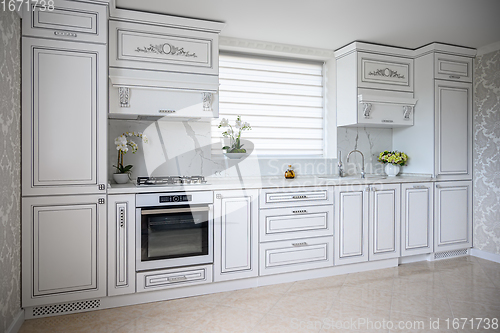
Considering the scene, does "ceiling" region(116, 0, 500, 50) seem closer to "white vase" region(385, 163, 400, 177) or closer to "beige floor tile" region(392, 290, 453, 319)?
"white vase" region(385, 163, 400, 177)

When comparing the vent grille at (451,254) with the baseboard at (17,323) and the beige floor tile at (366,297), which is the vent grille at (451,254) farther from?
the baseboard at (17,323)

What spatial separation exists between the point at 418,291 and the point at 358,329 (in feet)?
3.20

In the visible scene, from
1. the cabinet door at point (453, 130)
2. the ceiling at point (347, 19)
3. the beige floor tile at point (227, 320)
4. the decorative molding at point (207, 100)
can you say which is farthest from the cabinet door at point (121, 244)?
the cabinet door at point (453, 130)

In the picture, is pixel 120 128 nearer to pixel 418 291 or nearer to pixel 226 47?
pixel 226 47

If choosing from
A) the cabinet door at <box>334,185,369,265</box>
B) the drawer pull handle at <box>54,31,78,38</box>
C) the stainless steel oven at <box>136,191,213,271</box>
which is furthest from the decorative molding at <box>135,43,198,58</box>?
the cabinet door at <box>334,185,369,265</box>

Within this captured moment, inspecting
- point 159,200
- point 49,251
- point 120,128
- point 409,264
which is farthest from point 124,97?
point 409,264

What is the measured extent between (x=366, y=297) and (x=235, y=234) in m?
1.20

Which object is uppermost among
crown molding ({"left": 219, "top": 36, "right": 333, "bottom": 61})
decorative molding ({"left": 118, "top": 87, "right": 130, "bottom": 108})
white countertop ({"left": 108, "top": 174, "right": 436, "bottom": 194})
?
crown molding ({"left": 219, "top": 36, "right": 333, "bottom": 61})

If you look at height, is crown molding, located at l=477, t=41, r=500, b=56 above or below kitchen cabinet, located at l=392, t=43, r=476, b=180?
above

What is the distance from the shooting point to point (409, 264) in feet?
11.9

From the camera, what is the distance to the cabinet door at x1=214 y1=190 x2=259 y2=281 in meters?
2.85

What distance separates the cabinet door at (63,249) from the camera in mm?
2357

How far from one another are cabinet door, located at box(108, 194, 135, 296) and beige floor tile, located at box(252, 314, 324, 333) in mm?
1053

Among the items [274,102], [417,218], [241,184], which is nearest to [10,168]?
[241,184]
